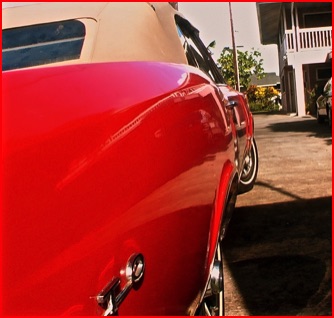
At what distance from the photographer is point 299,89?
20.7 m

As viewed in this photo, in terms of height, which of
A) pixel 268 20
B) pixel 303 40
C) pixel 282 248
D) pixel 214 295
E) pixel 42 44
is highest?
pixel 268 20

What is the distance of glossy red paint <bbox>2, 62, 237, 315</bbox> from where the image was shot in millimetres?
989

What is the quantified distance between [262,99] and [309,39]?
16554 mm

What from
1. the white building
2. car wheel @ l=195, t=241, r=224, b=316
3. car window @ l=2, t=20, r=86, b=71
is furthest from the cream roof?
the white building

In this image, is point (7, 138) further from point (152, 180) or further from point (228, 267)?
point (228, 267)

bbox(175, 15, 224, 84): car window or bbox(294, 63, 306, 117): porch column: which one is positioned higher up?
bbox(175, 15, 224, 84): car window

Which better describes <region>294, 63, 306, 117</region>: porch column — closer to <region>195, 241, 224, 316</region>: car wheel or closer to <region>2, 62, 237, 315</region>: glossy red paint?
<region>195, 241, 224, 316</region>: car wheel

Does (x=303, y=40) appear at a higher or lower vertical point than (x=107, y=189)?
higher

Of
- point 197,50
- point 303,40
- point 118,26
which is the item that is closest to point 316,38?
point 303,40

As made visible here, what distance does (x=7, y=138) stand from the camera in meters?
1.04

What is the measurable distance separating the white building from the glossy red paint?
62.3ft

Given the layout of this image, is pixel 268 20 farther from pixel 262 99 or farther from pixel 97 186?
pixel 97 186

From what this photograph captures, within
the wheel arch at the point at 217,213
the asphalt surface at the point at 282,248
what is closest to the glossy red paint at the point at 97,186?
the wheel arch at the point at 217,213

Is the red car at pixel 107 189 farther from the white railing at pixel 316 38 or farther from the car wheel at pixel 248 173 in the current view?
the white railing at pixel 316 38
